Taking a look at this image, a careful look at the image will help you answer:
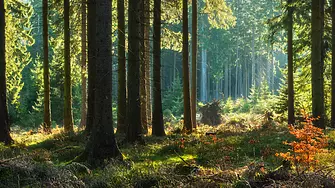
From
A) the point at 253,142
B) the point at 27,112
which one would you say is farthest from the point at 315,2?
the point at 27,112

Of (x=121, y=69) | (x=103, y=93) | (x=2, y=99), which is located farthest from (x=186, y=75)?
(x=103, y=93)

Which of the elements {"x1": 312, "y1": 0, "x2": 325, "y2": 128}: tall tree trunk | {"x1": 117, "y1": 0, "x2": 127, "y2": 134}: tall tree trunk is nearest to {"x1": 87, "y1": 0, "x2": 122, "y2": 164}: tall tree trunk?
{"x1": 117, "y1": 0, "x2": 127, "y2": 134}: tall tree trunk

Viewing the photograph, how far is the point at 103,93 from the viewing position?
325 inches

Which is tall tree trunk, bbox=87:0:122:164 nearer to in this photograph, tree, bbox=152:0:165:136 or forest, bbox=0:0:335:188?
forest, bbox=0:0:335:188

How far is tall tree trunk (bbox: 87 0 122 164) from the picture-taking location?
8156 mm

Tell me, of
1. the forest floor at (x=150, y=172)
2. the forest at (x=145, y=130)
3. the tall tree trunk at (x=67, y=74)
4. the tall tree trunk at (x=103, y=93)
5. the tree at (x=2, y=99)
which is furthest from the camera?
the tall tree trunk at (x=67, y=74)

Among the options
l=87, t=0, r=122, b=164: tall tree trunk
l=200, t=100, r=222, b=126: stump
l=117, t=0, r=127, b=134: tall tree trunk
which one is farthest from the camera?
l=200, t=100, r=222, b=126: stump

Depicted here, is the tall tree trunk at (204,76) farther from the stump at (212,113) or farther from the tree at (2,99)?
the tree at (2,99)

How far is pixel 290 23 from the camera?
60.2 ft

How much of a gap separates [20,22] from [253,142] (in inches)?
572

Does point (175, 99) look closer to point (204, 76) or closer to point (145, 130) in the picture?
point (204, 76)

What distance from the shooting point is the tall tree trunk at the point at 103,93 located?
26.8 ft

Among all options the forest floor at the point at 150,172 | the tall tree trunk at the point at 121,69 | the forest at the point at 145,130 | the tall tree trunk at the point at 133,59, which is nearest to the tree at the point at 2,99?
the forest at the point at 145,130

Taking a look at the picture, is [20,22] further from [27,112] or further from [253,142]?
[27,112]
